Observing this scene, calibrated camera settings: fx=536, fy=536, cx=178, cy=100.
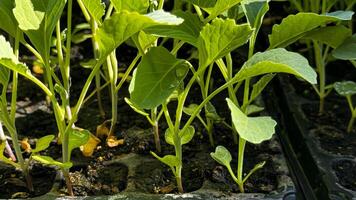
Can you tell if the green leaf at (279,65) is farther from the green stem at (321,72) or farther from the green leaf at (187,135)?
the green stem at (321,72)

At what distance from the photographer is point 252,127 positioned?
0.48 meters

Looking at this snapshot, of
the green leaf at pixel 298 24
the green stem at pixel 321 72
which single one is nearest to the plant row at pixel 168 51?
the green leaf at pixel 298 24

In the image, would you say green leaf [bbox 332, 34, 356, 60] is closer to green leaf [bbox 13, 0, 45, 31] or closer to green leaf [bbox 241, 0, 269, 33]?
green leaf [bbox 241, 0, 269, 33]

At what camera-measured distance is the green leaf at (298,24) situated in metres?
0.56

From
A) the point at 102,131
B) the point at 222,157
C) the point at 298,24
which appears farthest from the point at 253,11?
the point at 102,131

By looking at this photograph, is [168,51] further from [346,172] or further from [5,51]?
[346,172]

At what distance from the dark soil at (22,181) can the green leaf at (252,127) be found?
274 mm

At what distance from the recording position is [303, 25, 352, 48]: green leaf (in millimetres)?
644

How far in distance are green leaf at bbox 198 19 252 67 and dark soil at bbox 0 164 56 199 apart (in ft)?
0.88

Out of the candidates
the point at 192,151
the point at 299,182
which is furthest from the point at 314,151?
the point at 192,151

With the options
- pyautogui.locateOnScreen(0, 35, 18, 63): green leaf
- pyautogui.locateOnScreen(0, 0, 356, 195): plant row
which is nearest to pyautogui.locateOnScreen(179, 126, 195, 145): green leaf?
pyautogui.locateOnScreen(0, 0, 356, 195): plant row

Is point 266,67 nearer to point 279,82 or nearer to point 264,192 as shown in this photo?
point 264,192

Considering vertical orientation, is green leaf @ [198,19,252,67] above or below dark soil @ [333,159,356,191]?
above

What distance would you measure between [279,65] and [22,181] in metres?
0.36
